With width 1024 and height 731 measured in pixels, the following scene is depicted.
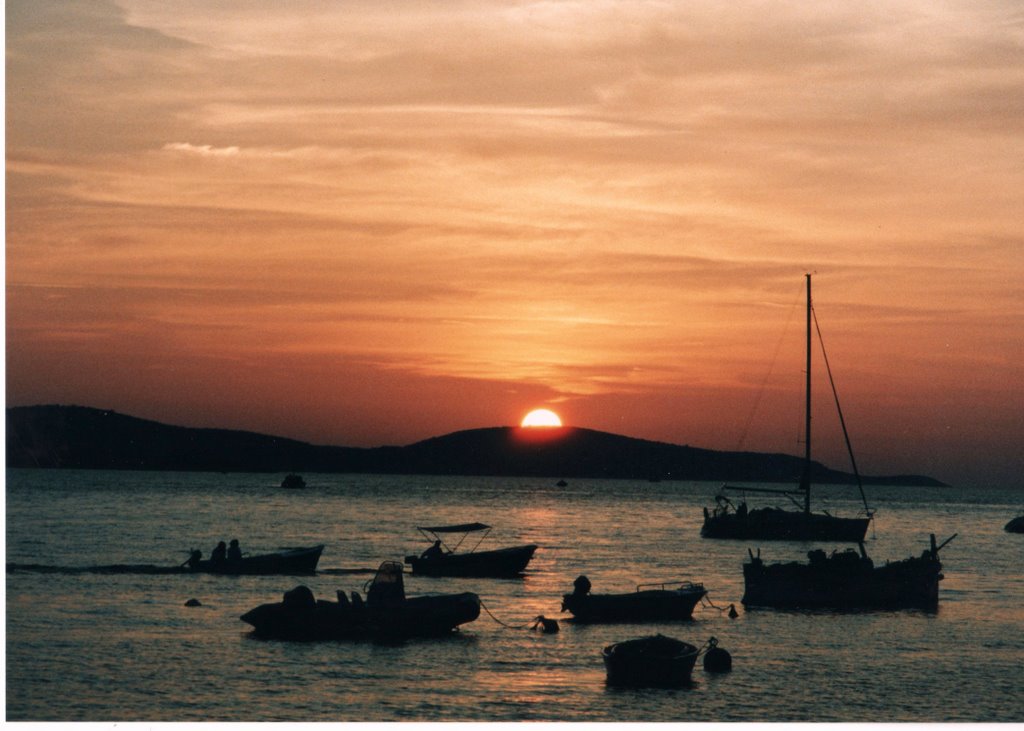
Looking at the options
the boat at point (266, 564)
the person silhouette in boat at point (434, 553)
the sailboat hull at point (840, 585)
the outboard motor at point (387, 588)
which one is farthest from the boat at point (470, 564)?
the outboard motor at point (387, 588)

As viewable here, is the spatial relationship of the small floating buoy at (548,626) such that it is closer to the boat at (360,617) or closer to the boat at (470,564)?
the boat at (360,617)

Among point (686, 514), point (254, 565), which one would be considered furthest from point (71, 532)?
point (686, 514)

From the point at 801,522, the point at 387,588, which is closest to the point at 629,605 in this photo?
the point at 387,588

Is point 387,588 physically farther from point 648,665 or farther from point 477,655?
point 648,665

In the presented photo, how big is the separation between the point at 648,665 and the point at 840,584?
16.5 metres

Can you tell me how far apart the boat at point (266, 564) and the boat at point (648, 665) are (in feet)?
→ 87.3

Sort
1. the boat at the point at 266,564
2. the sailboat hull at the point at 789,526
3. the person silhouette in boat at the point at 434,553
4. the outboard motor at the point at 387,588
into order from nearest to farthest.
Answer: the outboard motor at the point at 387,588, the boat at the point at 266,564, the person silhouette in boat at the point at 434,553, the sailboat hull at the point at 789,526

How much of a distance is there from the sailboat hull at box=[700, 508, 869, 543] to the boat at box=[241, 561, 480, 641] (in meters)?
38.6

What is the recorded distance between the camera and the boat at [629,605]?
123 feet

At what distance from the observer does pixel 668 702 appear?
24.7m

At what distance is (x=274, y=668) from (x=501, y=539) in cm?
5774

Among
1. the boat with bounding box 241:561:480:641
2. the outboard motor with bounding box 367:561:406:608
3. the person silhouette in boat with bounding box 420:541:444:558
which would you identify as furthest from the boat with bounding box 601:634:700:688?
the person silhouette in boat with bounding box 420:541:444:558

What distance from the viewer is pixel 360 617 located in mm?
32312

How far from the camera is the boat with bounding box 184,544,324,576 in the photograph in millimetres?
49312
